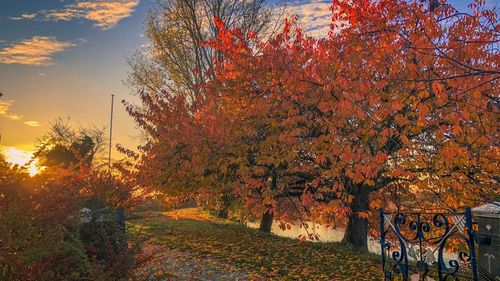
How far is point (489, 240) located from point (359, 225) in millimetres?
8067

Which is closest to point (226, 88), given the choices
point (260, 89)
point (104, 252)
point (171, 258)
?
point (260, 89)

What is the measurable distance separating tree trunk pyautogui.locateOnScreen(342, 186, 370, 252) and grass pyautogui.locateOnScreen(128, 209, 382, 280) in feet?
1.71

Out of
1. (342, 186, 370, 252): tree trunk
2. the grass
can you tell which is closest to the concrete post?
the grass

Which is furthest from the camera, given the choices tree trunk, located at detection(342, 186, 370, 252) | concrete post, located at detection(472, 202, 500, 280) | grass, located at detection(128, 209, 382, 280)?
tree trunk, located at detection(342, 186, 370, 252)

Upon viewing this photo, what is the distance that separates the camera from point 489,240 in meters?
6.19

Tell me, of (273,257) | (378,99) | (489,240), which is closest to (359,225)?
(273,257)

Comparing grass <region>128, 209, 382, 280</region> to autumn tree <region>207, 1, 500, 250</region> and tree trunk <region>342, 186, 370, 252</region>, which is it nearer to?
tree trunk <region>342, 186, 370, 252</region>

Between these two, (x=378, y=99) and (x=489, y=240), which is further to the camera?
(x=378, y=99)

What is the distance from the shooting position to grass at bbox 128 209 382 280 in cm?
966

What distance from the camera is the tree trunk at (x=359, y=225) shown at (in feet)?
44.4

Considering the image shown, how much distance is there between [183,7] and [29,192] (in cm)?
2006

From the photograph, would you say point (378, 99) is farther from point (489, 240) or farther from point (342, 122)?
point (489, 240)

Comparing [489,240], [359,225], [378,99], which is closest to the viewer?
[489,240]

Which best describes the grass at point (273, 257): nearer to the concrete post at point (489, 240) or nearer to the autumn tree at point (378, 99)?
the autumn tree at point (378, 99)
